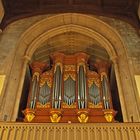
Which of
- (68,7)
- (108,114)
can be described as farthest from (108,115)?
(68,7)

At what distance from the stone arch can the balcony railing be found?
10.7 feet

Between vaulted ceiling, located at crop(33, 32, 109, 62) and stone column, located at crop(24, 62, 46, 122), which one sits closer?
stone column, located at crop(24, 62, 46, 122)

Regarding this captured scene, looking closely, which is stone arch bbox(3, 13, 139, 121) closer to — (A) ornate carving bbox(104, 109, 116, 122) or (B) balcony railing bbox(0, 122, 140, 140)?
(A) ornate carving bbox(104, 109, 116, 122)

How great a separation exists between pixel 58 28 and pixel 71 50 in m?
1.77

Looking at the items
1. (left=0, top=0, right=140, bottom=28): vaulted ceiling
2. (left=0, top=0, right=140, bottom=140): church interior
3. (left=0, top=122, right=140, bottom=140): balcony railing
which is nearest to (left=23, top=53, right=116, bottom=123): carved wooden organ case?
(left=0, top=0, right=140, bottom=140): church interior

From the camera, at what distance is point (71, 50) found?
44.1 feet

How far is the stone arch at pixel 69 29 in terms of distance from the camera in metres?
10.9

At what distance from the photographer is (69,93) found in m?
10.5

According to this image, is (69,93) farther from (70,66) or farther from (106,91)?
(70,66)

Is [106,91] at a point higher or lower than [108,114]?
higher

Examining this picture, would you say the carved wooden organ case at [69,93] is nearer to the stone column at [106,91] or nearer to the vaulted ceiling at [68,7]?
the stone column at [106,91]

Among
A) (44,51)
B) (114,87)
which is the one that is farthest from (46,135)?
(44,51)

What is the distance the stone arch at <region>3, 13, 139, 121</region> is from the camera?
1091 centimetres

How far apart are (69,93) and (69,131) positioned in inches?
127
